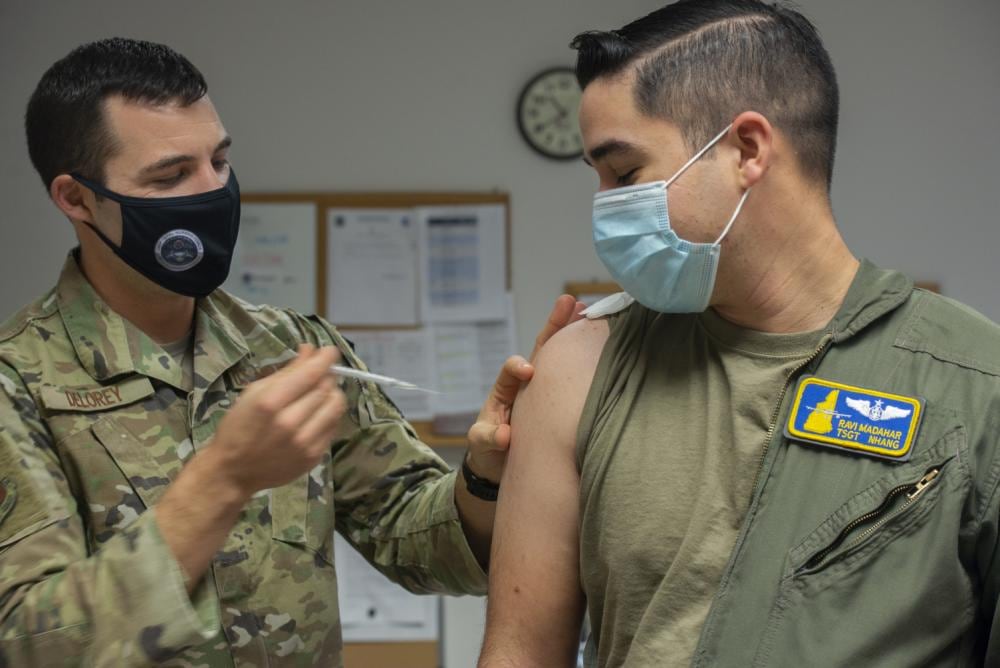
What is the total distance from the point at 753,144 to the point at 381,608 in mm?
3136

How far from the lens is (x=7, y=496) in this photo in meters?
Result: 1.45

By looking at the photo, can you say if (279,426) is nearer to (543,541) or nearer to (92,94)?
(543,541)

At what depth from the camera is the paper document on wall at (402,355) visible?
408cm

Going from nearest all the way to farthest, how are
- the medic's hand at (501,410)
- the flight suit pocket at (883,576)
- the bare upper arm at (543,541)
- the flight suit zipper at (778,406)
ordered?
the flight suit pocket at (883,576) → the flight suit zipper at (778,406) → the bare upper arm at (543,541) → the medic's hand at (501,410)

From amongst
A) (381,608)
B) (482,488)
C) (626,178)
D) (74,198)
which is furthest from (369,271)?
(626,178)

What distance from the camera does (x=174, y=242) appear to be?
165 cm

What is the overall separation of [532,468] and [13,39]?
353 cm

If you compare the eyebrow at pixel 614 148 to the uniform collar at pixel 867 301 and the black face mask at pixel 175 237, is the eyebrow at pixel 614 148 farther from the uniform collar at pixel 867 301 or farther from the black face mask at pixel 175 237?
the black face mask at pixel 175 237

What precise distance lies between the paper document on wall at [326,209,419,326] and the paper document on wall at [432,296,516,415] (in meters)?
0.17

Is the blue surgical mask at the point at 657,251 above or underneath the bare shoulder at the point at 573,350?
above

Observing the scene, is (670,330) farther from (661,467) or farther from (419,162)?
(419,162)

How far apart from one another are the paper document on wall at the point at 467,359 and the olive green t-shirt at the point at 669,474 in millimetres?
2648

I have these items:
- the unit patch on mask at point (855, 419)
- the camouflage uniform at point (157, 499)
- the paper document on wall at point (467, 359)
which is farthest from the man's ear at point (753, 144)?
the paper document on wall at point (467, 359)

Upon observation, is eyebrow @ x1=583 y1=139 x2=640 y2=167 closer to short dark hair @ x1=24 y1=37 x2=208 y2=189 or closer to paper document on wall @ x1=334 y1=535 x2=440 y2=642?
short dark hair @ x1=24 y1=37 x2=208 y2=189
